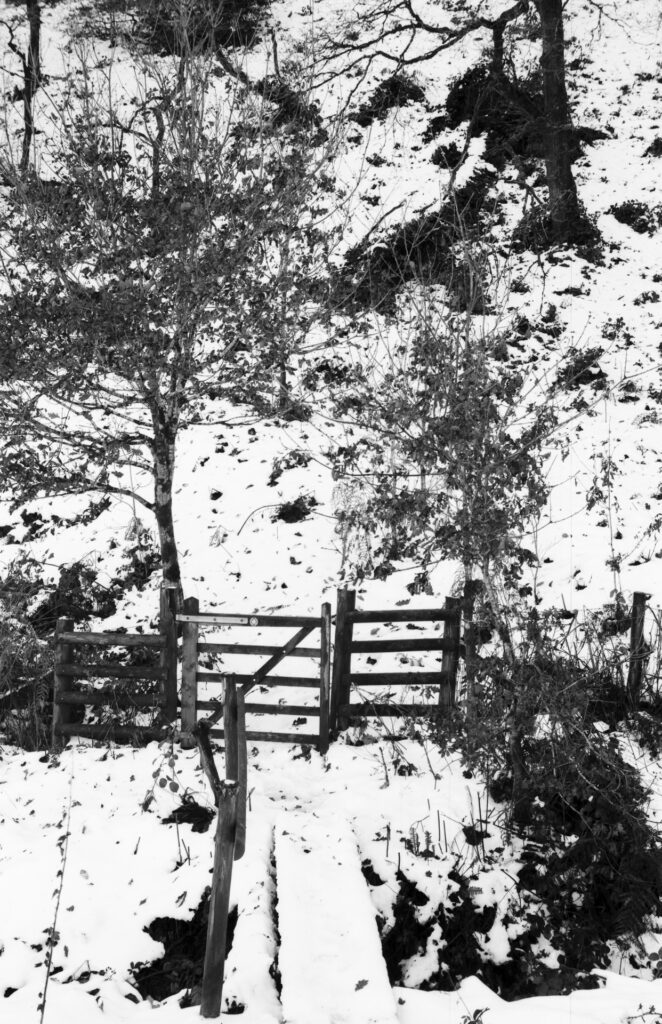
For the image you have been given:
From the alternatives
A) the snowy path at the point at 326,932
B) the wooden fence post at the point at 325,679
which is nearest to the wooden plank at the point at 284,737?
the wooden fence post at the point at 325,679

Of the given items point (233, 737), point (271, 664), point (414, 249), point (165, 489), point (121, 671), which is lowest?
point (121, 671)

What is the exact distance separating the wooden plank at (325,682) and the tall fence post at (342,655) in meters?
0.21

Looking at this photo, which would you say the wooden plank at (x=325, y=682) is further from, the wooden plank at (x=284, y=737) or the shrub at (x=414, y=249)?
the shrub at (x=414, y=249)

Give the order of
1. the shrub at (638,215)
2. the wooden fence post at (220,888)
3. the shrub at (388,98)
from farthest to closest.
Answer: the shrub at (388,98), the shrub at (638,215), the wooden fence post at (220,888)

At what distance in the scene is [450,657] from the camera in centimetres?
855

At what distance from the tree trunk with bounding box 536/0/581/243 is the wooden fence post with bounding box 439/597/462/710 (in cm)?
1089

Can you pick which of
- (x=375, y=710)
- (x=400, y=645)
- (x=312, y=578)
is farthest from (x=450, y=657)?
(x=312, y=578)

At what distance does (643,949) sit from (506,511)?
3.48 m

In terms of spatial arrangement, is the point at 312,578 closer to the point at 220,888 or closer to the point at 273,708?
the point at 273,708

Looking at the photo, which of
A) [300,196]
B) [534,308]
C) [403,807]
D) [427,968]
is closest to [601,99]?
[534,308]

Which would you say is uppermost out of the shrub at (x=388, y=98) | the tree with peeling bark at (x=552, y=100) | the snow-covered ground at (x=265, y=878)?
A: the shrub at (x=388, y=98)

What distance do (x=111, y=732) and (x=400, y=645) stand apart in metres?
3.32

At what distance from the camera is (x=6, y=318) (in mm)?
8062

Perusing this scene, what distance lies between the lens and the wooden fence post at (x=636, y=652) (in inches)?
326
